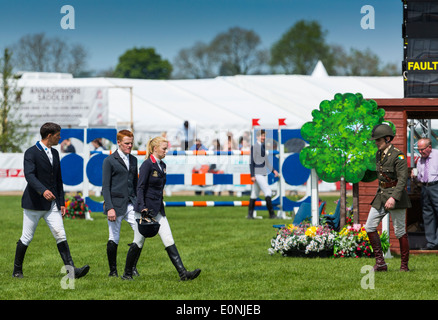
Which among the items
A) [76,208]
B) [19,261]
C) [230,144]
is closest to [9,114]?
[230,144]

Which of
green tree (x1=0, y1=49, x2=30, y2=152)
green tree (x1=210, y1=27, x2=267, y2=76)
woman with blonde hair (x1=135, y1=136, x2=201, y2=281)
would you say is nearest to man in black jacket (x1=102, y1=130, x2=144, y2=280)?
woman with blonde hair (x1=135, y1=136, x2=201, y2=281)

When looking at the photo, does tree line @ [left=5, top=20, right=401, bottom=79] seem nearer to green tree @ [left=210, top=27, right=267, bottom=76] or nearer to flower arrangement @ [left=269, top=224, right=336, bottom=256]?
green tree @ [left=210, top=27, right=267, bottom=76]

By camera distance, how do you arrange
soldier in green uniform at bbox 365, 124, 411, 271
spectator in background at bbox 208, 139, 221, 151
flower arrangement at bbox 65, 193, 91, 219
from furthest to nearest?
spectator in background at bbox 208, 139, 221, 151
flower arrangement at bbox 65, 193, 91, 219
soldier in green uniform at bbox 365, 124, 411, 271

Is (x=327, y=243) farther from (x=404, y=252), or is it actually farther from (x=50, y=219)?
(x=50, y=219)

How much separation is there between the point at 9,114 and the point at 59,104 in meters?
2.18

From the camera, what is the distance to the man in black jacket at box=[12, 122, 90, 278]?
10258 millimetres

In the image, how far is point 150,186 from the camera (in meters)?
10.1

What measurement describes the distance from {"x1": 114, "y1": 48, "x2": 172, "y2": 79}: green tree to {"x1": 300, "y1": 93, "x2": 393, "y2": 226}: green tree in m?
79.1

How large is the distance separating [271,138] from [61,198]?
54.4 ft

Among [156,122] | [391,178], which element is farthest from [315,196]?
[156,122]
